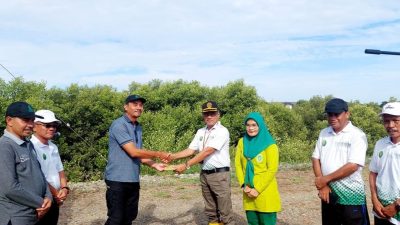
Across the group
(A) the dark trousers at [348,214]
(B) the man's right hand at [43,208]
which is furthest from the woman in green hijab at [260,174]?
(B) the man's right hand at [43,208]

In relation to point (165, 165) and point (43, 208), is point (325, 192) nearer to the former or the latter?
point (165, 165)

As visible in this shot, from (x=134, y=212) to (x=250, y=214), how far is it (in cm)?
132

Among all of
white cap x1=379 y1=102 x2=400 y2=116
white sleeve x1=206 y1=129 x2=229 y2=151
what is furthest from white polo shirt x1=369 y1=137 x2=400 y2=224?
white sleeve x1=206 y1=129 x2=229 y2=151

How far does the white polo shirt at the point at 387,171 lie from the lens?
366 cm

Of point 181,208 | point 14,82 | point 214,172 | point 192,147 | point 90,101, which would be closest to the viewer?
point 214,172

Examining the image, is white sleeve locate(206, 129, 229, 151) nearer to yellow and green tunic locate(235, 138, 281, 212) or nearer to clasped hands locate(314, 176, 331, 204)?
yellow and green tunic locate(235, 138, 281, 212)

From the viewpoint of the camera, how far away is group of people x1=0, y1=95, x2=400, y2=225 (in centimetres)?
336

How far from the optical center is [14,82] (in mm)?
19906

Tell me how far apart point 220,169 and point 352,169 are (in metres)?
1.94

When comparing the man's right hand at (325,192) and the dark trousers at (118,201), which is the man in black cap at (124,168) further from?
the man's right hand at (325,192)

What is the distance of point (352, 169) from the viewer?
3.99 metres

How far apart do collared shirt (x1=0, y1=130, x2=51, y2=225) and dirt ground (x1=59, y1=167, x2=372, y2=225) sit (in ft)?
11.9

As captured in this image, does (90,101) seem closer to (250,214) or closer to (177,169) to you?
(177,169)

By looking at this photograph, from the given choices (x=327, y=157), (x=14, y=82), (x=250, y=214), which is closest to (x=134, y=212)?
(x=250, y=214)
